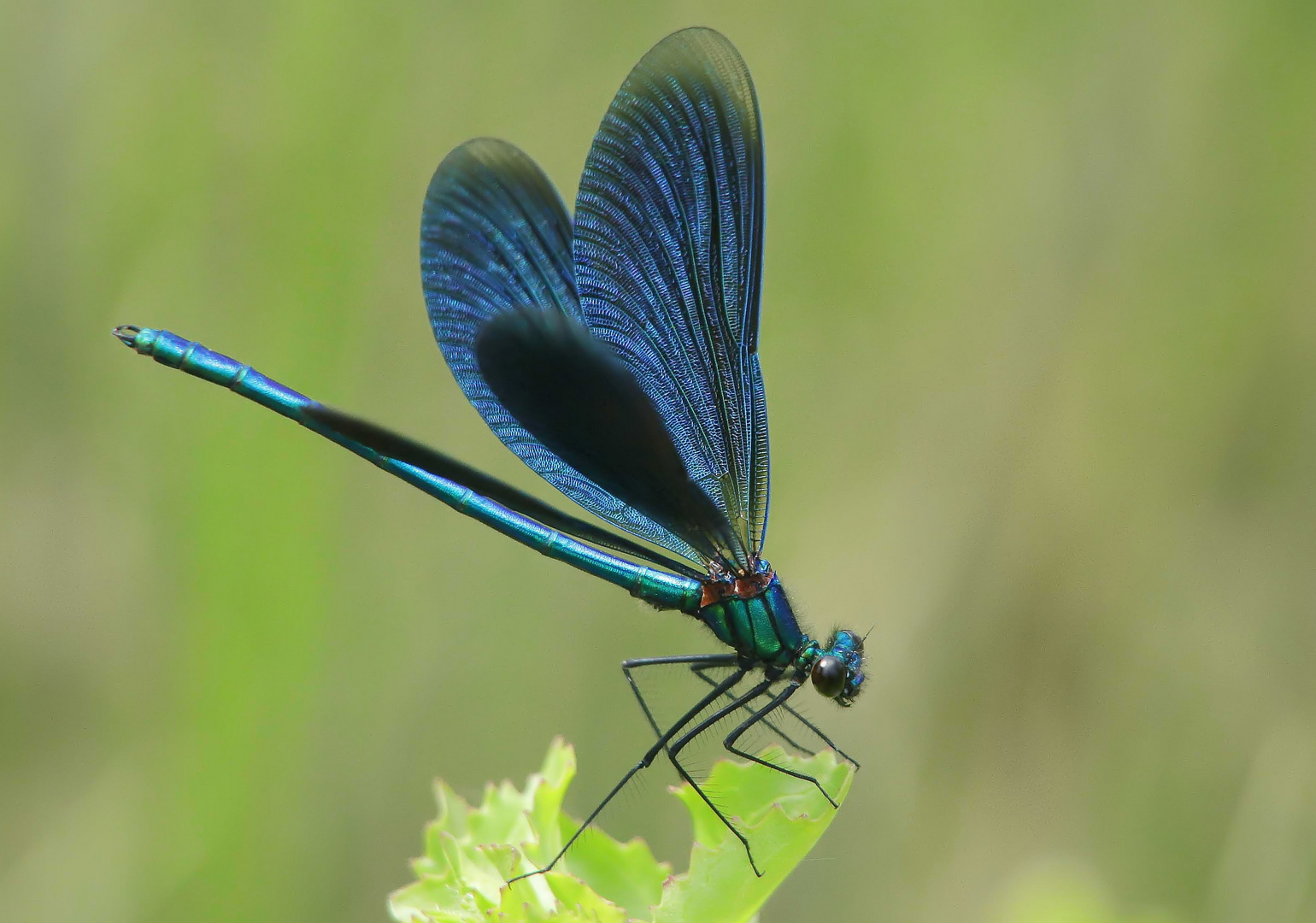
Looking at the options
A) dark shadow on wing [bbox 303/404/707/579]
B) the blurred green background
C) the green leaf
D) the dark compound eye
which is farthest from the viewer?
the blurred green background

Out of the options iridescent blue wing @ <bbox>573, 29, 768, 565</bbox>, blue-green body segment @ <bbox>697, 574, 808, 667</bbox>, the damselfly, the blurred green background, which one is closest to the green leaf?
the damselfly

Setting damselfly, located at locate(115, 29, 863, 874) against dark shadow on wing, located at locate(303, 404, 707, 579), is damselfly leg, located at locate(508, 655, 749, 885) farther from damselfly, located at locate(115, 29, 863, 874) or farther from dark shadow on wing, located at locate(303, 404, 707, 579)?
dark shadow on wing, located at locate(303, 404, 707, 579)

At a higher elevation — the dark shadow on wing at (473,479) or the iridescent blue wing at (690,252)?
the iridescent blue wing at (690,252)

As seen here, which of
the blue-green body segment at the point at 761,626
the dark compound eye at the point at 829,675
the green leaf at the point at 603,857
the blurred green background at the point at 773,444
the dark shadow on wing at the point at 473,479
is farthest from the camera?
the blurred green background at the point at 773,444

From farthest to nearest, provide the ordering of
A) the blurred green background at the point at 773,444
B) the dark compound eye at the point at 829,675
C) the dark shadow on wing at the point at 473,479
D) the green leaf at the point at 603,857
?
the blurred green background at the point at 773,444, the dark compound eye at the point at 829,675, the dark shadow on wing at the point at 473,479, the green leaf at the point at 603,857

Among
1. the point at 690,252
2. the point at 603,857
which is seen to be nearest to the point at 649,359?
the point at 690,252

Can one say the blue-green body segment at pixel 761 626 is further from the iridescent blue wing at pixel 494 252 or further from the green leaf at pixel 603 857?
the green leaf at pixel 603 857

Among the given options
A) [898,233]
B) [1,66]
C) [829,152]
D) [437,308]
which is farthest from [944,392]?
[1,66]

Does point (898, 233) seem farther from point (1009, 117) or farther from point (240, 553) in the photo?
A: point (240, 553)

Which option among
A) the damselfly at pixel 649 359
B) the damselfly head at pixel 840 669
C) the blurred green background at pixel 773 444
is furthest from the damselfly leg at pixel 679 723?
the blurred green background at pixel 773 444
